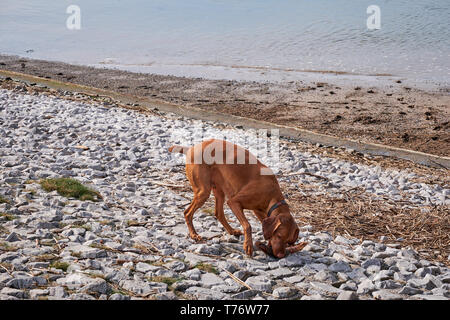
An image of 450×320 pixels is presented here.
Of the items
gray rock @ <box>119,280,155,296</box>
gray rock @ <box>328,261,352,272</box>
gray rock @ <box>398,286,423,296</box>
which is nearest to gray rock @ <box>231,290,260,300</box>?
gray rock @ <box>119,280,155,296</box>

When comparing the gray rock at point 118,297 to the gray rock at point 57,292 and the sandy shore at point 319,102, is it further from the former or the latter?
the sandy shore at point 319,102

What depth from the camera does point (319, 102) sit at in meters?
14.1

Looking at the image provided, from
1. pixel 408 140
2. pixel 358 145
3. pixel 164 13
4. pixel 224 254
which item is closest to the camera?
pixel 224 254

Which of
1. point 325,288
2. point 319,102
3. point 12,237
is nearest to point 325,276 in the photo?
point 325,288

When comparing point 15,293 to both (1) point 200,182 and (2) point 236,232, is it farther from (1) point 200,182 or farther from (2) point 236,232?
(2) point 236,232

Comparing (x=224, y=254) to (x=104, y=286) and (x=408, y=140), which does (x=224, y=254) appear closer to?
(x=104, y=286)

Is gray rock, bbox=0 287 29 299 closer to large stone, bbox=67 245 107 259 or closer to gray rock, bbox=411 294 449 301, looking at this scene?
large stone, bbox=67 245 107 259

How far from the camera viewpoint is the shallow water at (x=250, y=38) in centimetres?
1953

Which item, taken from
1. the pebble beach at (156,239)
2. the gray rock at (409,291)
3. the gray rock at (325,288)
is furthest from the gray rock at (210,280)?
the gray rock at (409,291)

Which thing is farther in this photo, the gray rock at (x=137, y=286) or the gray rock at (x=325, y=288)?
the gray rock at (x=325, y=288)

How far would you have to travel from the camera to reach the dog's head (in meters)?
5.08

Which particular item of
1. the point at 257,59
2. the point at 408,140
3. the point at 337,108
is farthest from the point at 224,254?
the point at 257,59
